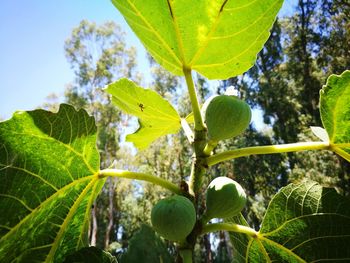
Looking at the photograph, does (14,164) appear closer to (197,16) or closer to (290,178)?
(197,16)

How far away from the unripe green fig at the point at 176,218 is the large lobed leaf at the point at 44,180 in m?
0.23

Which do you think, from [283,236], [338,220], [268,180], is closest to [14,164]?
[283,236]

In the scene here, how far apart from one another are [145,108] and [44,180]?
366mm

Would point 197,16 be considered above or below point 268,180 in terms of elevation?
below

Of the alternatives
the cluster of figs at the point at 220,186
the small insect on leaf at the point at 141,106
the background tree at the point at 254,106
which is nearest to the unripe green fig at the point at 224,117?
the cluster of figs at the point at 220,186

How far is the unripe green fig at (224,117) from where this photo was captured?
0.86 meters

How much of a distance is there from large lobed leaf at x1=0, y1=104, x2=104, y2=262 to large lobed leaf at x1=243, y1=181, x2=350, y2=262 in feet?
1.57

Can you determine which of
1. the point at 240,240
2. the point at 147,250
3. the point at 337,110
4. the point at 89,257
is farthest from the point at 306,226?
the point at 89,257

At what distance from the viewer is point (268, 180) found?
2142 cm

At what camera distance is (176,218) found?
0.73m

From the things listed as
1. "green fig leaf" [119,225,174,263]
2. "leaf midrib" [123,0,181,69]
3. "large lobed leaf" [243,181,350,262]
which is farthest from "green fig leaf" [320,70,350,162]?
"green fig leaf" [119,225,174,263]

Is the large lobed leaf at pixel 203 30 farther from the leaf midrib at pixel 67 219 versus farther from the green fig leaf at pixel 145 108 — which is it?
the leaf midrib at pixel 67 219

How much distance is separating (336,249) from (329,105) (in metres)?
0.36

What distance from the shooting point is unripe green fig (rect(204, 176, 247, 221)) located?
2.77ft
